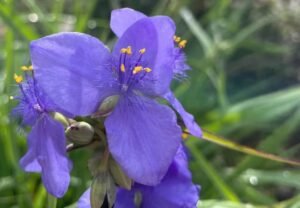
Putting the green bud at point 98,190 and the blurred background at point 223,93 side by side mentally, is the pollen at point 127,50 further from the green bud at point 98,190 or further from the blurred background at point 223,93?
the blurred background at point 223,93

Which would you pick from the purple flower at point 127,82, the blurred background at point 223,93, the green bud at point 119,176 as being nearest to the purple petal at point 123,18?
the purple flower at point 127,82

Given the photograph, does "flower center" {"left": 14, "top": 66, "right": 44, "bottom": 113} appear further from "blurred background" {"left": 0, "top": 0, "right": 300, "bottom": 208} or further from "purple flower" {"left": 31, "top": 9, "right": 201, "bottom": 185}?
"blurred background" {"left": 0, "top": 0, "right": 300, "bottom": 208}

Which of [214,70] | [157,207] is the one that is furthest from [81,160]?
[157,207]

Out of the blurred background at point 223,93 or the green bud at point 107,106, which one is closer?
the green bud at point 107,106

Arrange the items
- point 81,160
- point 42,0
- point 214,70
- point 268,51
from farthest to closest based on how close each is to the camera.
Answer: point 42,0, point 268,51, point 214,70, point 81,160

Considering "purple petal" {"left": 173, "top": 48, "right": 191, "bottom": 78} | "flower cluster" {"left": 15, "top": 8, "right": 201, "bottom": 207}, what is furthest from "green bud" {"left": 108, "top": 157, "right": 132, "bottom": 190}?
"purple petal" {"left": 173, "top": 48, "right": 191, "bottom": 78}

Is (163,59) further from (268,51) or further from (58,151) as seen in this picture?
(268,51)

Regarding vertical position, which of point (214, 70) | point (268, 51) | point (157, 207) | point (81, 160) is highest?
point (157, 207)

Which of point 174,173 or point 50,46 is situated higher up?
point 50,46
